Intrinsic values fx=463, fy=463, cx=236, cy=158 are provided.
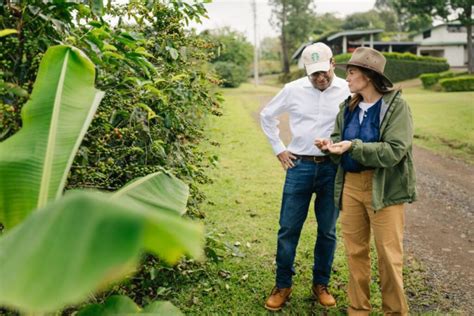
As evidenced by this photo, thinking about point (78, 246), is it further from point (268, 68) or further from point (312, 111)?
point (268, 68)

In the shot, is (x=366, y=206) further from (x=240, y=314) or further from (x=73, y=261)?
(x=73, y=261)

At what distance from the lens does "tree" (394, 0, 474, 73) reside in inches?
1298

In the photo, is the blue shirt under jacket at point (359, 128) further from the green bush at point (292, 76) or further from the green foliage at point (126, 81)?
the green bush at point (292, 76)

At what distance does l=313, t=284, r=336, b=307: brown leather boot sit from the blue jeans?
0.04 meters

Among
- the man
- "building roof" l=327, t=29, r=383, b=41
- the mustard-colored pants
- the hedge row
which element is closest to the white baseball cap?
the man

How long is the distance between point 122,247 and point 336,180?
8.99ft

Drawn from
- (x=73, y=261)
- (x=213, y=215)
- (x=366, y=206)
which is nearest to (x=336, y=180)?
(x=366, y=206)

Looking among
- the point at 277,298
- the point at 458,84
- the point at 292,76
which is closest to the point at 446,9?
the point at 458,84

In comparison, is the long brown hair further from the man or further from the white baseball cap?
the man

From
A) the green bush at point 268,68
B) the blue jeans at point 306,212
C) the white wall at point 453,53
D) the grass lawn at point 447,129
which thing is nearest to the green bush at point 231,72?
the grass lawn at point 447,129

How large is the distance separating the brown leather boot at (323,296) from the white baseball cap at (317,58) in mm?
1820

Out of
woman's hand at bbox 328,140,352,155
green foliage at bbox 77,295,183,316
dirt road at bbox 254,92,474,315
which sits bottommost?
dirt road at bbox 254,92,474,315

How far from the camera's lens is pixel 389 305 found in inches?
131

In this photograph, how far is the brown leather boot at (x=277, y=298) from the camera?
384 cm
